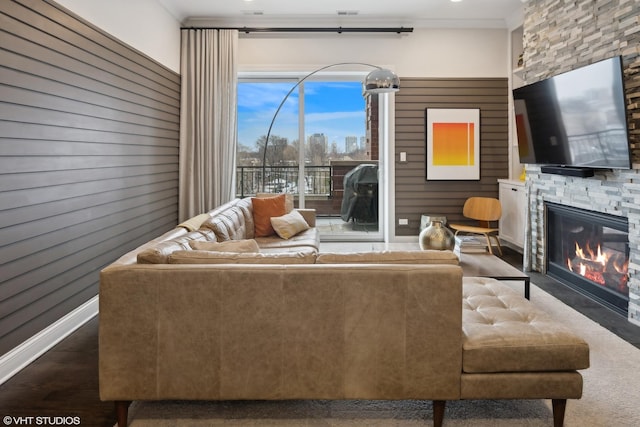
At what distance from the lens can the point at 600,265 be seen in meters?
3.85

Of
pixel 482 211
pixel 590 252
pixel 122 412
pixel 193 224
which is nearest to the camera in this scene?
pixel 122 412

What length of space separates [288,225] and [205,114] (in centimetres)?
223

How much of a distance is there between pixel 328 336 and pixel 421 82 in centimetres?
488

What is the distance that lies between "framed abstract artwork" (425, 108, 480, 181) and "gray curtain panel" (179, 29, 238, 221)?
2624mm

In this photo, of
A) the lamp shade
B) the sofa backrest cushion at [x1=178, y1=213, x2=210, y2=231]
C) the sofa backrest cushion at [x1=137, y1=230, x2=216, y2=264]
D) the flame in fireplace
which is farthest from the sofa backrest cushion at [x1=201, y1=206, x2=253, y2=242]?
the flame in fireplace

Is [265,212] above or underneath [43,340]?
above

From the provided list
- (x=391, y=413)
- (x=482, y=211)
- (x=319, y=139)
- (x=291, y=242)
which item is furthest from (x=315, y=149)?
(x=391, y=413)

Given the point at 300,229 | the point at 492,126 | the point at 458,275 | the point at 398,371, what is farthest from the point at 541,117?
the point at 398,371

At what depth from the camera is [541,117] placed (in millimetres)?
4293

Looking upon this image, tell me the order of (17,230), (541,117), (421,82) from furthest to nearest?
(421,82), (541,117), (17,230)

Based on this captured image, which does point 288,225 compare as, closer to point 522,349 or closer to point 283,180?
point 283,180

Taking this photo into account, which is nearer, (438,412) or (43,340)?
(438,412)

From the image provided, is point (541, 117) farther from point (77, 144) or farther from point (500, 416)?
point (77, 144)

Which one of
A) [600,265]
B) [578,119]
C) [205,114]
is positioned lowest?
[600,265]
